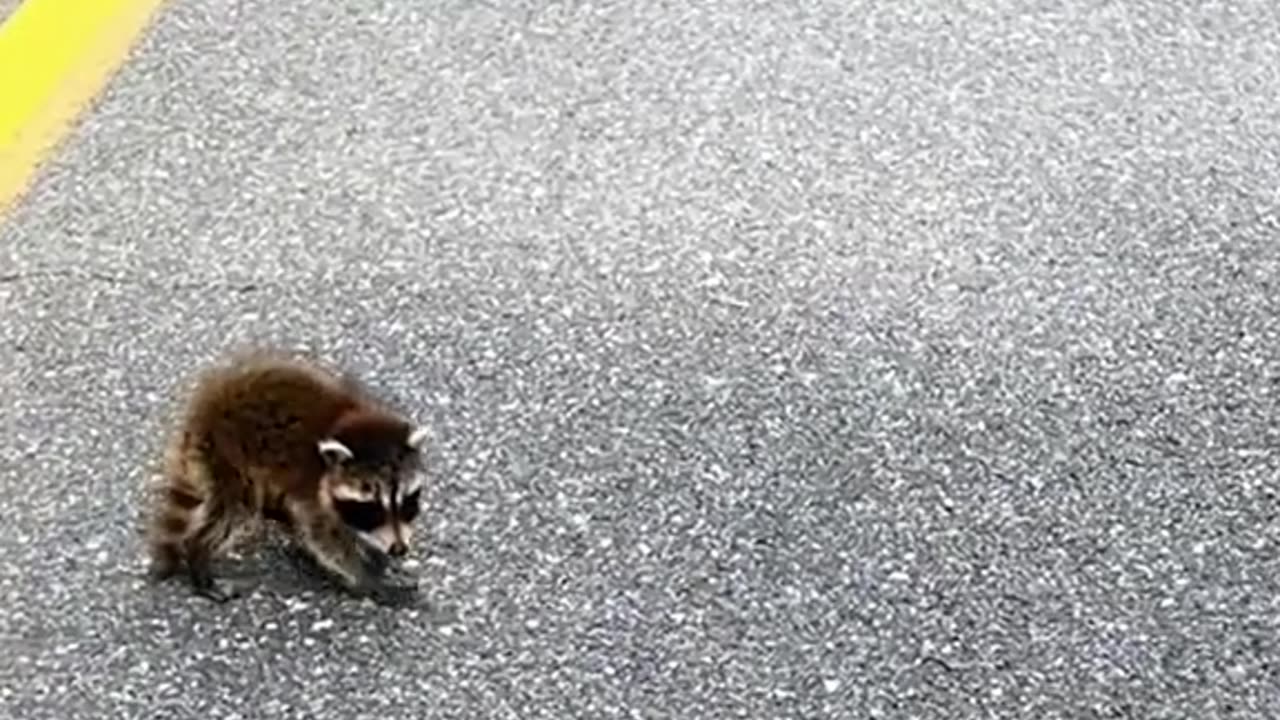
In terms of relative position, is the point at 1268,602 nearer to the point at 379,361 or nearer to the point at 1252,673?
the point at 1252,673

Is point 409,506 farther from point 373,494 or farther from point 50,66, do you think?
point 50,66

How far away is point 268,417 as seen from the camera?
3.79 metres

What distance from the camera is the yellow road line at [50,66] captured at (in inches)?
197

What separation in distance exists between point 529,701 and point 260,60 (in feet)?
6.99

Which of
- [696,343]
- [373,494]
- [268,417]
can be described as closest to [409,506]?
[373,494]

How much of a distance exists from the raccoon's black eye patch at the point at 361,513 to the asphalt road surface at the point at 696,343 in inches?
4.7

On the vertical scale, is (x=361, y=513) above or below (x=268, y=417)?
below

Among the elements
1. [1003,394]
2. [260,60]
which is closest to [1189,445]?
[1003,394]

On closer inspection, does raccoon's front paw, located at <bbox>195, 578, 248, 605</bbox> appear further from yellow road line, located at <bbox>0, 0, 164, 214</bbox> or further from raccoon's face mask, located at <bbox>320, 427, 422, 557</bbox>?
yellow road line, located at <bbox>0, 0, 164, 214</bbox>

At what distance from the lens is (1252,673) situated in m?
3.71

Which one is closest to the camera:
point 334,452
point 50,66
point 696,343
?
point 334,452

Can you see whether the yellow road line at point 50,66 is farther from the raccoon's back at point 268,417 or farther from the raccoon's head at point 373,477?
the raccoon's head at point 373,477

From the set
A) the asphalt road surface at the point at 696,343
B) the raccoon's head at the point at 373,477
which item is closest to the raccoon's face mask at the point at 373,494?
the raccoon's head at the point at 373,477

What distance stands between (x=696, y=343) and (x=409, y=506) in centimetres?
80
